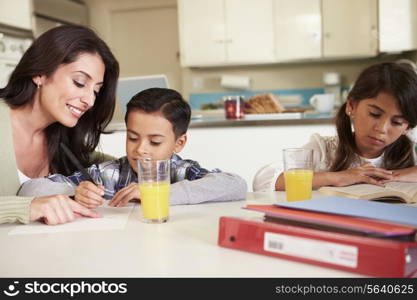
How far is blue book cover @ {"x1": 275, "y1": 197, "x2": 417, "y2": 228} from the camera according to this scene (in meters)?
0.72

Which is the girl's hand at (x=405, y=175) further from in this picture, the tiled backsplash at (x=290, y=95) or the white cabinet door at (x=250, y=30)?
the tiled backsplash at (x=290, y=95)

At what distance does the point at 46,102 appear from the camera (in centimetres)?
149

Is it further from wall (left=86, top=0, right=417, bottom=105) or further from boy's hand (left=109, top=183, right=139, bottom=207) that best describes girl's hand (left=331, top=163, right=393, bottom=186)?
wall (left=86, top=0, right=417, bottom=105)

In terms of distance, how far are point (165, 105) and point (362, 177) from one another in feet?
2.10

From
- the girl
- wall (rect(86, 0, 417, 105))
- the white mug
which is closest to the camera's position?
the girl

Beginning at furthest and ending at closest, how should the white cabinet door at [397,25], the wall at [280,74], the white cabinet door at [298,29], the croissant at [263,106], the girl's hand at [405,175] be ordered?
the wall at [280,74] → the white cabinet door at [298,29] → the white cabinet door at [397,25] → the croissant at [263,106] → the girl's hand at [405,175]

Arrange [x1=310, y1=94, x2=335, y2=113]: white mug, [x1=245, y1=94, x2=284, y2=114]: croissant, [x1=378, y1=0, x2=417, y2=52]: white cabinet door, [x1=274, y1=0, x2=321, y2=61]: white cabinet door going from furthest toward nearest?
[x1=274, y1=0, x2=321, y2=61]: white cabinet door, [x1=378, y1=0, x2=417, y2=52]: white cabinet door, [x1=310, y1=94, x2=335, y2=113]: white mug, [x1=245, y1=94, x2=284, y2=114]: croissant

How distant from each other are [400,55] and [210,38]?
6.30ft

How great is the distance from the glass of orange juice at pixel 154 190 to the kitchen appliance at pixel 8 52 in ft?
9.60

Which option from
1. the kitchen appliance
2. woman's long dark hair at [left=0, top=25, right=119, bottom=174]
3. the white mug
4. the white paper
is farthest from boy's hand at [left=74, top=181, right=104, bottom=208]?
the kitchen appliance

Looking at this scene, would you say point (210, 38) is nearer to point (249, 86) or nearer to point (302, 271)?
point (249, 86)

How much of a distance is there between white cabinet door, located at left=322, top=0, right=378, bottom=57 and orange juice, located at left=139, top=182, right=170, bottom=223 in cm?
372

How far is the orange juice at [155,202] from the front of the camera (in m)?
0.97

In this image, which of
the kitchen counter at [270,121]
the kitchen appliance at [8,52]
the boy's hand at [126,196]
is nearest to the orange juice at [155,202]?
the boy's hand at [126,196]
